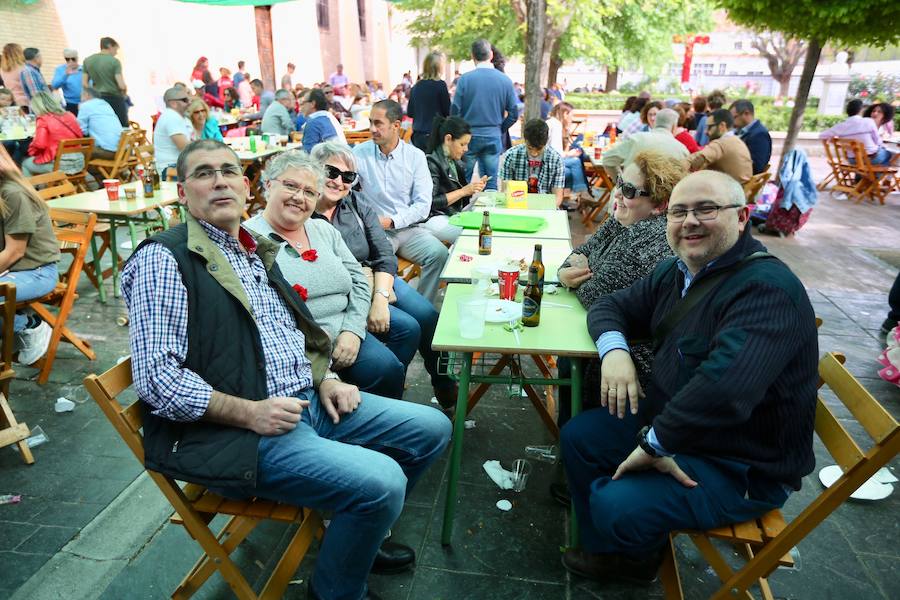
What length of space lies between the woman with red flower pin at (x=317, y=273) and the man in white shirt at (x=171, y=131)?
3905 millimetres

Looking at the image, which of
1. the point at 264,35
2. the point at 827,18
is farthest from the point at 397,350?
the point at 264,35

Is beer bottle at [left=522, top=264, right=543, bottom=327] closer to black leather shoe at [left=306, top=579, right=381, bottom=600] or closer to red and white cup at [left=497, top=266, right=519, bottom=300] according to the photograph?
red and white cup at [left=497, top=266, right=519, bottom=300]

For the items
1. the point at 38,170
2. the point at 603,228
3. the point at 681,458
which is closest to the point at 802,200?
the point at 603,228

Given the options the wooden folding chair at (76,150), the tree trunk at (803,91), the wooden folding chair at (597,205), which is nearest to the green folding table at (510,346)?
the wooden folding chair at (597,205)

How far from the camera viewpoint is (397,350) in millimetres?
3051

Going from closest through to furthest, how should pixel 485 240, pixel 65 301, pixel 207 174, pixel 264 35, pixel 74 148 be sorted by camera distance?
pixel 207 174
pixel 485 240
pixel 65 301
pixel 74 148
pixel 264 35

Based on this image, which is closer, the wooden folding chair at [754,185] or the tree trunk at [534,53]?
the tree trunk at [534,53]

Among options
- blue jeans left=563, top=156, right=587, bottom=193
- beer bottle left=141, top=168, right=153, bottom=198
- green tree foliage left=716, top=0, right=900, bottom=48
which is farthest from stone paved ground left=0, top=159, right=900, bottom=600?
green tree foliage left=716, top=0, right=900, bottom=48

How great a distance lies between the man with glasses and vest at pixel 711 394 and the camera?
5.39 ft

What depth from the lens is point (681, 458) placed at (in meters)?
1.82

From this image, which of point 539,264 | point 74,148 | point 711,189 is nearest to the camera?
point 711,189

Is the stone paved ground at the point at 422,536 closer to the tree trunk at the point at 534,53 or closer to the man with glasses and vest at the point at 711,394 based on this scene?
the man with glasses and vest at the point at 711,394

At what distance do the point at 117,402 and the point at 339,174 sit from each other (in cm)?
178

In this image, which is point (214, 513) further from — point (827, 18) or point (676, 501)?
point (827, 18)
